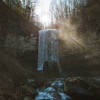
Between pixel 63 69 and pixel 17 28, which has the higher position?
pixel 17 28

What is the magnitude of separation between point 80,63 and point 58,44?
9.59ft

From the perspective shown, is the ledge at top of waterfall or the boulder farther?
the ledge at top of waterfall

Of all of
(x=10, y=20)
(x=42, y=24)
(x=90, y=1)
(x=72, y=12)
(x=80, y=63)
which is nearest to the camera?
(x=90, y=1)

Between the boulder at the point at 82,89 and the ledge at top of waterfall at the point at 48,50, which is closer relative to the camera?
the boulder at the point at 82,89

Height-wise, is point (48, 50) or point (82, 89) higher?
point (48, 50)

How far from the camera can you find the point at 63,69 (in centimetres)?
1128

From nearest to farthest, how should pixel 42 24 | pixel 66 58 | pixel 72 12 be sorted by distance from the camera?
pixel 66 58 < pixel 72 12 < pixel 42 24

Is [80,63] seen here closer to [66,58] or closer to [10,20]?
[66,58]

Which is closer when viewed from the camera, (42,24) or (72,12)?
(72,12)

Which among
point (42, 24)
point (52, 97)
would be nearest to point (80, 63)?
point (52, 97)

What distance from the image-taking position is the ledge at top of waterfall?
11491 millimetres

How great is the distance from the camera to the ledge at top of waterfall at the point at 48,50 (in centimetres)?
1149

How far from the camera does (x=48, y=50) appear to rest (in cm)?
1211

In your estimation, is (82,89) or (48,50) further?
(48,50)
